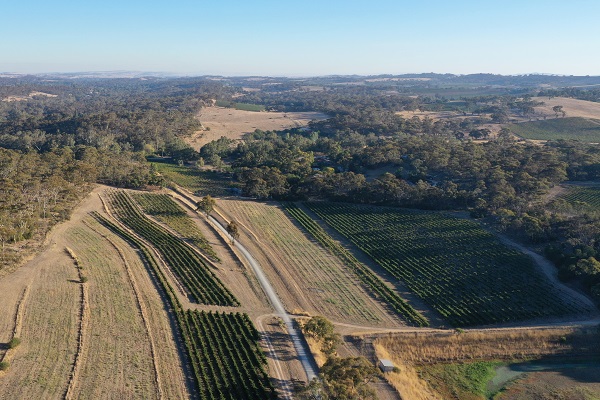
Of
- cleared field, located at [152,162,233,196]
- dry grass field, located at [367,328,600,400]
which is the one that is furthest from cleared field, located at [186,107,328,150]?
dry grass field, located at [367,328,600,400]

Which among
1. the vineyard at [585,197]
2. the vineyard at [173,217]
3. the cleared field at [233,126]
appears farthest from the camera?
the cleared field at [233,126]

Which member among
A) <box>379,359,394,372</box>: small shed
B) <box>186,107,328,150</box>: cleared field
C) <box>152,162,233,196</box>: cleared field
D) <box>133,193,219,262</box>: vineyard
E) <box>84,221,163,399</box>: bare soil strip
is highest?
<box>186,107,328,150</box>: cleared field

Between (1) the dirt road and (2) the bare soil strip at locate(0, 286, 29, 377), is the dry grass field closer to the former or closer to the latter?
(1) the dirt road

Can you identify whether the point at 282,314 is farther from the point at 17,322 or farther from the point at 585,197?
the point at 585,197

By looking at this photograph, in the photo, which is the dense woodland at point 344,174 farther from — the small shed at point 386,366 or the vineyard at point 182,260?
the small shed at point 386,366

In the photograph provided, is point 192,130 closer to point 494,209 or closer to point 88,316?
point 494,209

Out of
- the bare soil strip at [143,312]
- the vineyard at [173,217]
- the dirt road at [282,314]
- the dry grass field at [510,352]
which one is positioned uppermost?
the vineyard at [173,217]

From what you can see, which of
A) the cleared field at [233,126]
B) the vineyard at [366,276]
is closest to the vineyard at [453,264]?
the vineyard at [366,276]
